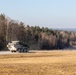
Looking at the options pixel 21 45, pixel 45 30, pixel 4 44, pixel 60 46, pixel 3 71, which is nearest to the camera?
pixel 3 71

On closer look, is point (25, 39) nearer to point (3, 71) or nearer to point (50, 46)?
point (50, 46)

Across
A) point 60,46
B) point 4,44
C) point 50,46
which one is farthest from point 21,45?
point 60,46

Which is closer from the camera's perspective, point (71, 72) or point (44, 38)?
point (71, 72)

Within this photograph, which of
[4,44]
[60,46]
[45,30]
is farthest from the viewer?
[45,30]

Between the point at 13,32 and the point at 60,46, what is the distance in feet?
61.0

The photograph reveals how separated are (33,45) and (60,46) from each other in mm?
14654

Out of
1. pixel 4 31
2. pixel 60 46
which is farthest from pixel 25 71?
pixel 60 46

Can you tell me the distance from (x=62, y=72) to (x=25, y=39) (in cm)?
6474

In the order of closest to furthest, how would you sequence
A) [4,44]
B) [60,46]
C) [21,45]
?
[21,45], [4,44], [60,46]

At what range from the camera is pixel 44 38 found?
92.2 metres

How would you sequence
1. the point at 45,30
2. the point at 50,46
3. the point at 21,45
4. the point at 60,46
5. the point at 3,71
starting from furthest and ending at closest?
the point at 45,30 < the point at 60,46 < the point at 50,46 < the point at 21,45 < the point at 3,71

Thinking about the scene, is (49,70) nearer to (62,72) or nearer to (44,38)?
(62,72)

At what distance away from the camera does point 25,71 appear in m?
22.2

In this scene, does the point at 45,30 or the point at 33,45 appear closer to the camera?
the point at 33,45
